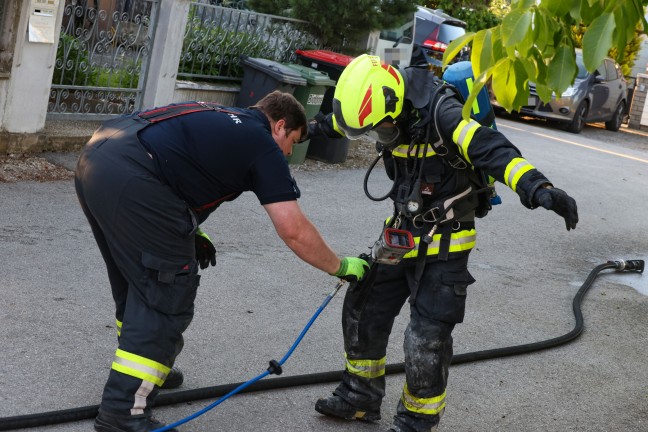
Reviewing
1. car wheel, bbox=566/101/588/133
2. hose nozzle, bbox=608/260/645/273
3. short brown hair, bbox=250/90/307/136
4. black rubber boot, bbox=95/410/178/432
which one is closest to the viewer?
black rubber boot, bbox=95/410/178/432

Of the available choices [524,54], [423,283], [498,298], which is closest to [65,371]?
[423,283]

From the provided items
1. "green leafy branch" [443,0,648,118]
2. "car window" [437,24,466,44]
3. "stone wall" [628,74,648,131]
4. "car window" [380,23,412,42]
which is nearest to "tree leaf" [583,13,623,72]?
"green leafy branch" [443,0,648,118]

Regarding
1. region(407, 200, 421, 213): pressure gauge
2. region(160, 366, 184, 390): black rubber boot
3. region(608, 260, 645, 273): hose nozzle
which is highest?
region(407, 200, 421, 213): pressure gauge

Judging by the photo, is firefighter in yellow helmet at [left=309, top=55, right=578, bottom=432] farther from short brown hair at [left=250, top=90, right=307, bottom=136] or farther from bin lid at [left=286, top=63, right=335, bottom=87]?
bin lid at [left=286, top=63, right=335, bottom=87]

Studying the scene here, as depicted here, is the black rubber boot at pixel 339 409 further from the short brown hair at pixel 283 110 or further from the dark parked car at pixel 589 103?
the dark parked car at pixel 589 103

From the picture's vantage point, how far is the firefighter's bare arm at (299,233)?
3.69 meters

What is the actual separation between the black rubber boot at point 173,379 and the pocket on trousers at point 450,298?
123 centimetres

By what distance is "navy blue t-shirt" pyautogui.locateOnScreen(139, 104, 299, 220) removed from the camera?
12.1 feet

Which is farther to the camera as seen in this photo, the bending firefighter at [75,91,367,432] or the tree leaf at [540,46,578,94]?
the bending firefighter at [75,91,367,432]

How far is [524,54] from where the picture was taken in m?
2.75

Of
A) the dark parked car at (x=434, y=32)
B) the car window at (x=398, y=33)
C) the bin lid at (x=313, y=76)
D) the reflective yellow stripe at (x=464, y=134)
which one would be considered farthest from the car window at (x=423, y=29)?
the reflective yellow stripe at (x=464, y=134)

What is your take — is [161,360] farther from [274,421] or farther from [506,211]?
[506,211]

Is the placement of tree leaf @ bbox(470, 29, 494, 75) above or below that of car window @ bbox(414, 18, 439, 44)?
below

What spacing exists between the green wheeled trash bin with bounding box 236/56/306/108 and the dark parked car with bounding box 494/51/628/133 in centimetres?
833
